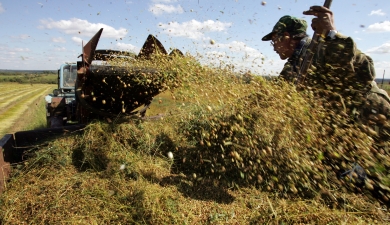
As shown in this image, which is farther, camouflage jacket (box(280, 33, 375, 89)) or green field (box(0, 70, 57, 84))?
green field (box(0, 70, 57, 84))

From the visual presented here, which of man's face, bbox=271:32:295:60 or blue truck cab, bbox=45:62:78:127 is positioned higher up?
man's face, bbox=271:32:295:60

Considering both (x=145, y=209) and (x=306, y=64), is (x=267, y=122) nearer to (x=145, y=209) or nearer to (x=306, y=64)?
(x=306, y=64)

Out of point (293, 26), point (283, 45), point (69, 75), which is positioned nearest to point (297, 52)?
point (283, 45)

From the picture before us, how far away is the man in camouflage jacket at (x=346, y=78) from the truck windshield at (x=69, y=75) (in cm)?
560

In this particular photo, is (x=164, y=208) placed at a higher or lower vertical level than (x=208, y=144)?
lower

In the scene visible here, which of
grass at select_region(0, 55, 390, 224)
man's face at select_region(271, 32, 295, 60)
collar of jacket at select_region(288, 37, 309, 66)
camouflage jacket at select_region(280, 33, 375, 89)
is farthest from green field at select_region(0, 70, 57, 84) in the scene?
camouflage jacket at select_region(280, 33, 375, 89)

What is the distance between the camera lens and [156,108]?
570cm

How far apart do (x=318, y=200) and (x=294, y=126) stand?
76cm

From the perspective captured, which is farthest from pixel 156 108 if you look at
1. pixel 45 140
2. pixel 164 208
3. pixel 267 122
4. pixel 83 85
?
pixel 164 208

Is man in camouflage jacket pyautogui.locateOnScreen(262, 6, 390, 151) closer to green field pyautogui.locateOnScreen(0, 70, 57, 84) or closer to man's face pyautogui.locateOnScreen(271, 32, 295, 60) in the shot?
man's face pyautogui.locateOnScreen(271, 32, 295, 60)

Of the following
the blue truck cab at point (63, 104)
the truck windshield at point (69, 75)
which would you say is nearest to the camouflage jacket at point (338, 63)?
the blue truck cab at point (63, 104)

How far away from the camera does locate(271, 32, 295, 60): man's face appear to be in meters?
3.81

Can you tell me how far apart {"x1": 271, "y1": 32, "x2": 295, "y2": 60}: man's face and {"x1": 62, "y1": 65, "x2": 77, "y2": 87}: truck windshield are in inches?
206

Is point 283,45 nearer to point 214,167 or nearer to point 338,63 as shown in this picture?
point 338,63
